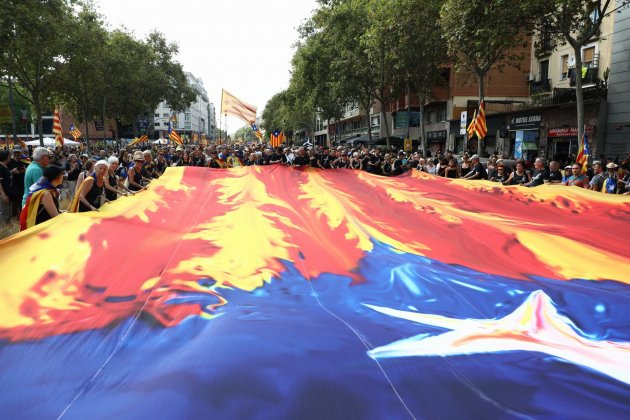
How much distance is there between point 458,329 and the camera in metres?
3.37

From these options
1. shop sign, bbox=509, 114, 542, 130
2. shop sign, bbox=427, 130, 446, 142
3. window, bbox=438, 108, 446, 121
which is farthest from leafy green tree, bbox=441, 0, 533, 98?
window, bbox=438, 108, 446, 121

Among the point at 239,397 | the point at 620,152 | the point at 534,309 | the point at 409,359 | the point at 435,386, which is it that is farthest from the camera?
the point at 620,152

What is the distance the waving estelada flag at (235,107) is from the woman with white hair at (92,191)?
15.5 meters

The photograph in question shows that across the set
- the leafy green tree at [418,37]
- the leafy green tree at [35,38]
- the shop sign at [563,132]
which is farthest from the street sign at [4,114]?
the shop sign at [563,132]

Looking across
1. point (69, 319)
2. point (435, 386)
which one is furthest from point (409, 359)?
point (69, 319)

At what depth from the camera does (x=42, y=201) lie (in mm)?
5613

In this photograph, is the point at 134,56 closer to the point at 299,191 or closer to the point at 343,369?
the point at 299,191

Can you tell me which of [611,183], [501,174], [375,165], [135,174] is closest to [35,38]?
[135,174]

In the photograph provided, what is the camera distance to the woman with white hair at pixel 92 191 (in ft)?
22.0

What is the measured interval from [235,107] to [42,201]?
706 inches

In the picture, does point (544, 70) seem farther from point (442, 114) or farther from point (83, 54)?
point (83, 54)

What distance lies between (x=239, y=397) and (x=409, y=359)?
1.07 metres

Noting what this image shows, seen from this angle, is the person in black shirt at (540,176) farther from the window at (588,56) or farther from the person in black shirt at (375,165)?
the window at (588,56)

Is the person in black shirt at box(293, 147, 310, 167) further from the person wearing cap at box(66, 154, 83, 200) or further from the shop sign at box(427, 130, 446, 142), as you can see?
the shop sign at box(427, 130, 446, 142)
